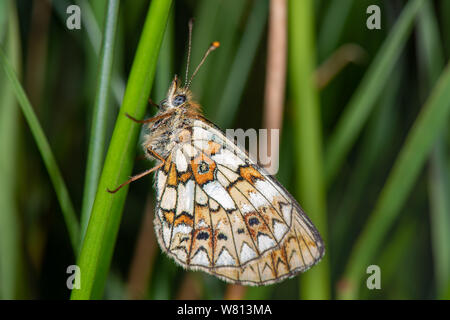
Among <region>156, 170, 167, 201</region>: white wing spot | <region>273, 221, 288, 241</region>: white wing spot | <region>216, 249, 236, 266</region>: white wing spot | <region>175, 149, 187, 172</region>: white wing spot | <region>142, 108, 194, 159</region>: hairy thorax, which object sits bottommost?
<region>216, 249, 236, 266</region>: white wing spot

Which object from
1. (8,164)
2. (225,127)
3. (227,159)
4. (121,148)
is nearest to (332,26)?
(225,127)

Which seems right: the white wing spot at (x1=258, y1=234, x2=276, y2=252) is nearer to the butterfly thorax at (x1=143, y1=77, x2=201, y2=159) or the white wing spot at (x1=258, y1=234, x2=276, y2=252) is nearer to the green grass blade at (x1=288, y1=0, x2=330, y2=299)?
the green grass blade at (x1=288, y1=0, x2=330, y2=299)

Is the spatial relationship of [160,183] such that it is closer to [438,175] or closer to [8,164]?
[8,164]

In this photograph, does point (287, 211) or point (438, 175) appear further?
point (438, 175)

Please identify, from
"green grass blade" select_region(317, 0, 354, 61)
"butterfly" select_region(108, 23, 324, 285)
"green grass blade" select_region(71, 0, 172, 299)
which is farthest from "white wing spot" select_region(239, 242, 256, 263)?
"green grass blade" select_region(317, 0, 354, 61)

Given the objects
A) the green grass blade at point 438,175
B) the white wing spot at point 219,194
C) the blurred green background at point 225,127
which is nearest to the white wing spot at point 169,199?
the white wing spot at point 219,194


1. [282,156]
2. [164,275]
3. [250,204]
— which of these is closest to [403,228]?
[282,156]

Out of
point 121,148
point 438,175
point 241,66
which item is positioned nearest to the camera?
point 121,148
